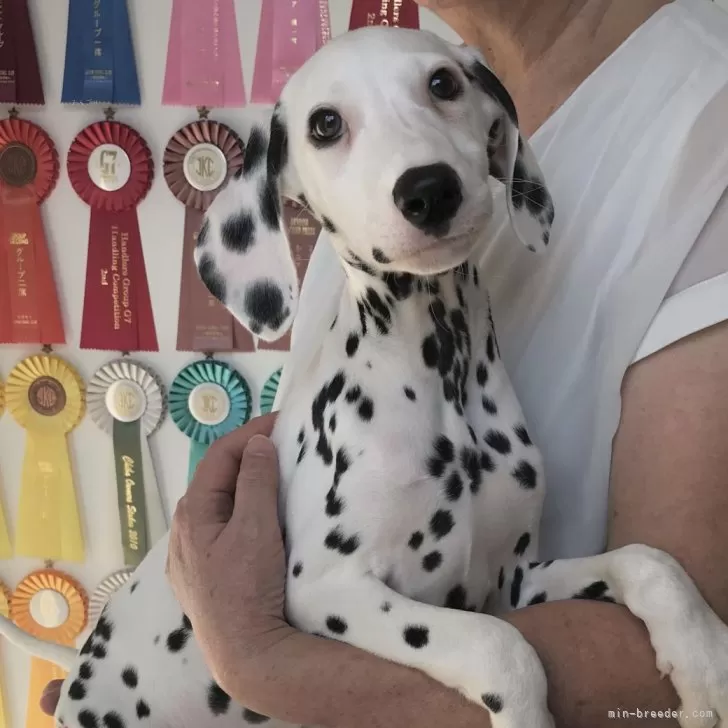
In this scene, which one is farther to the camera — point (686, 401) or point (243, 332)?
point (243, 332)

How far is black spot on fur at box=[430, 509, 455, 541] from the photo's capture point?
86 centimetres

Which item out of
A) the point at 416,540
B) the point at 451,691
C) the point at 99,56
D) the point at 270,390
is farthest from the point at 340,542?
the point at 99,56

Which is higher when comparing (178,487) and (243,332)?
(243,332)

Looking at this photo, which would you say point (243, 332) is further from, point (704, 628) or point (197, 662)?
point (704, 628)

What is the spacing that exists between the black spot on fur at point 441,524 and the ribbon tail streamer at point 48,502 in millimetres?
1610

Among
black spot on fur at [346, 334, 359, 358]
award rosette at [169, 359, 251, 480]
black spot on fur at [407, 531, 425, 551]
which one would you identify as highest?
black spot on fur at [346, 334, 359, 358]

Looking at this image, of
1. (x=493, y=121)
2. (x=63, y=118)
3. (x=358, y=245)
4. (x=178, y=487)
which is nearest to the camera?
(x=358, y=245)

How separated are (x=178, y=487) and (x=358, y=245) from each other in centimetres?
155

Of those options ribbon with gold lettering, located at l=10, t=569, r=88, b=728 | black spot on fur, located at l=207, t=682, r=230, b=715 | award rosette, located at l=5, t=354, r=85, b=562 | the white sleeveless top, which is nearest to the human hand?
black spot on fur, located at l=207, t=682, r=230, b=715

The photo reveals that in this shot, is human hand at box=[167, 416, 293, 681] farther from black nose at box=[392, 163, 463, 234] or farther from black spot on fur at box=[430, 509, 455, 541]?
black nose at box=[392, 163, 463, 234]

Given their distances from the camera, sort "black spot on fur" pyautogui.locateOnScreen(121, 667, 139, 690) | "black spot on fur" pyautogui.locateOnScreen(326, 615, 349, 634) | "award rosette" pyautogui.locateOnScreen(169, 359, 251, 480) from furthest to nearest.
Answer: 1. "award rosette" pyautogui.locateOnScreen(169, 359, 251, 480)
2. "black spot on fur" pyautogui.locateOnScreen(121, 667, 139, 690)
3. "black spot on fur" pyautogui.locateOnScreen(326, 615, 349, 634)

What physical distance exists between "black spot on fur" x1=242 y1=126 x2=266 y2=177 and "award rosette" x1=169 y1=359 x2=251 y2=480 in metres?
1.15

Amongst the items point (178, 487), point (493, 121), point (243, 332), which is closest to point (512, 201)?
point (493, 121)

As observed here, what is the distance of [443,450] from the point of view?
892mm
